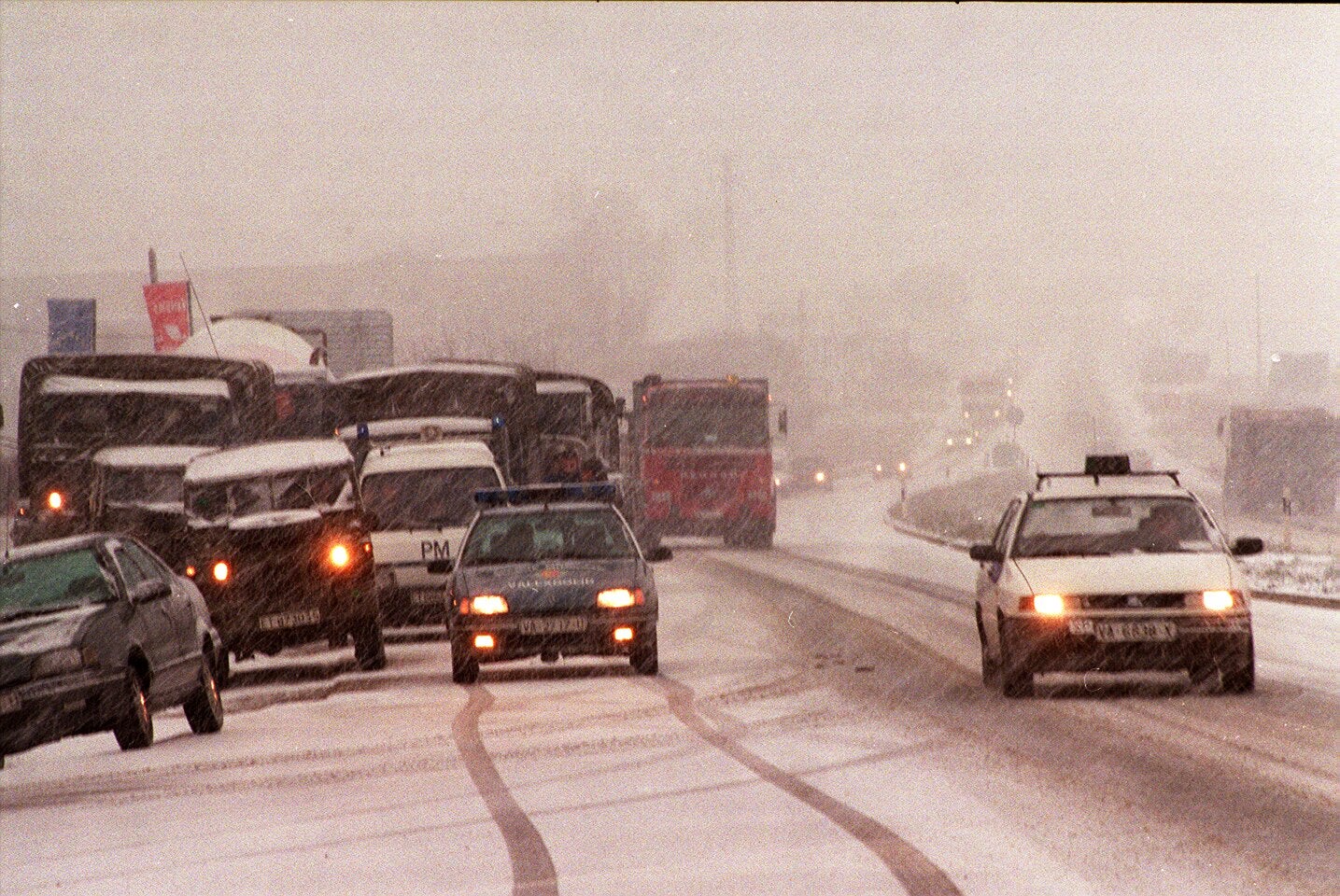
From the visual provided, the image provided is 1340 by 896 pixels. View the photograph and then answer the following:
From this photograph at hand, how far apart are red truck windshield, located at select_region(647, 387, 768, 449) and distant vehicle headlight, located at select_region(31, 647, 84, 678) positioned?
115 feet

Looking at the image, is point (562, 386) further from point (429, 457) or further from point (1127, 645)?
point (1127, 645)

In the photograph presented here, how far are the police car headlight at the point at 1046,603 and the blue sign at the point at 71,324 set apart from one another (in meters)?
39.7

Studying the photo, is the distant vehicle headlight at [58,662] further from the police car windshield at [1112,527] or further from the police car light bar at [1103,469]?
the police car light bar at [1103,469]

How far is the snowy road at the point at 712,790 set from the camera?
821cm

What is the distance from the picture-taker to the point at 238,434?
30.7m

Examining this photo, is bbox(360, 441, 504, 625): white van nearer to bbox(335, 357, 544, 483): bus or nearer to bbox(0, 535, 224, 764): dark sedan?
bbox(335, 357, 544, 483): bus

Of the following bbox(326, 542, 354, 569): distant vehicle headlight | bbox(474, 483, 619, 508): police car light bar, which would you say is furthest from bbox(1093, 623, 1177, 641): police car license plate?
bbox(326, 542, 354, 569): distant vehicle headlight

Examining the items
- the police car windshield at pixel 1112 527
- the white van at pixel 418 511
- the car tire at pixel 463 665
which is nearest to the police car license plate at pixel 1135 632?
the police car windshield at pixel 1112 527

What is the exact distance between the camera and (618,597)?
Answer: 1811 cm

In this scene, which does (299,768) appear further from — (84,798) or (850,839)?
(850,839)

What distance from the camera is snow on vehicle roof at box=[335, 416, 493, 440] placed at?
2948 cm

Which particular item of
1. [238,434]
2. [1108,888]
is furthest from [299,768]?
[238,434]

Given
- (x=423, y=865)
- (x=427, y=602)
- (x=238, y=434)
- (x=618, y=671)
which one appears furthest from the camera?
(x=238, y=434)

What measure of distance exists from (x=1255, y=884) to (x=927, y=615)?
61.9 feet
